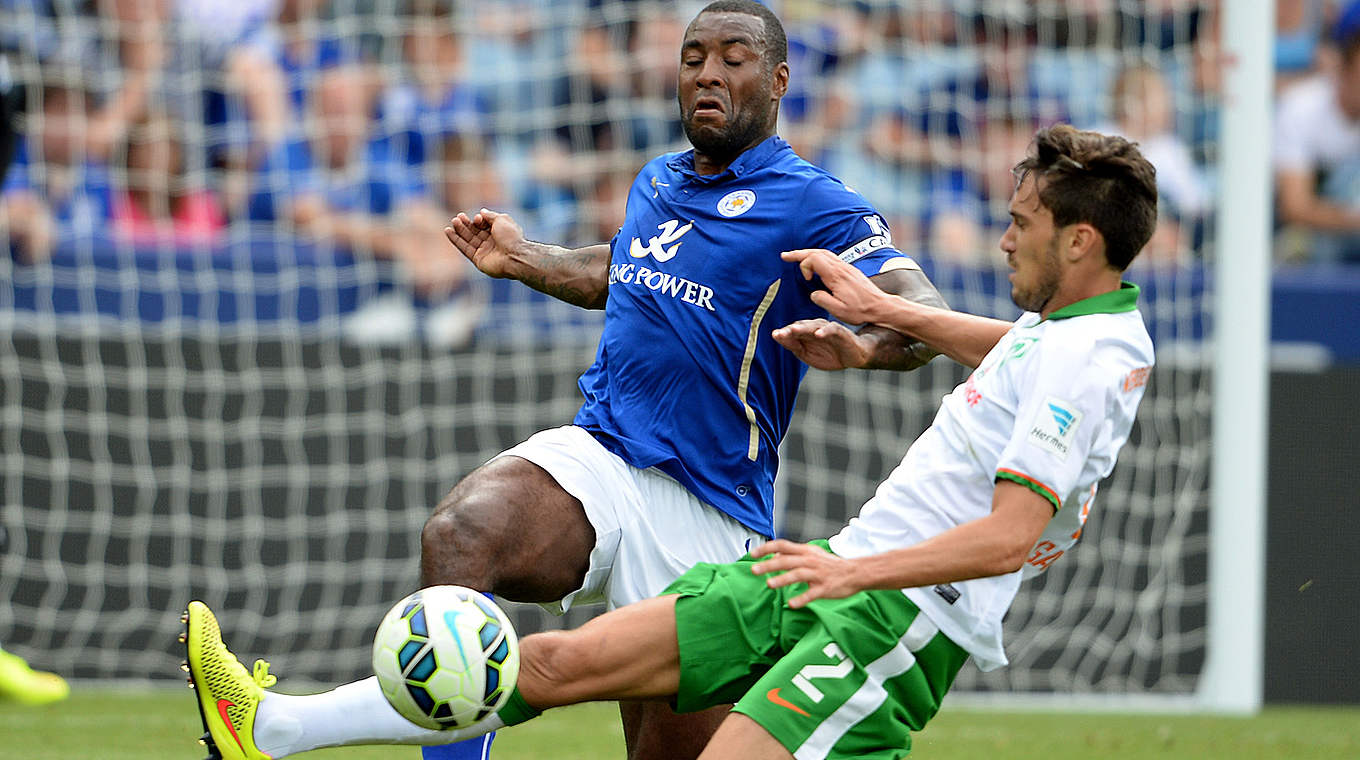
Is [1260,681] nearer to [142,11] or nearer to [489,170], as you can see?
[489,170]

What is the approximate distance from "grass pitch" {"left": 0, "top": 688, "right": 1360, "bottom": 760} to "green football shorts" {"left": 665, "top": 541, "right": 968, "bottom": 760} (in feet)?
9.69

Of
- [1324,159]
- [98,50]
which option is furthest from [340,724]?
[1324,159]

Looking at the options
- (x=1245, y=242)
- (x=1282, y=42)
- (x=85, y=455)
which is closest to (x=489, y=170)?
(x=85, y=455)

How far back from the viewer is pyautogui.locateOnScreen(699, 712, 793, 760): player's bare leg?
149 inches

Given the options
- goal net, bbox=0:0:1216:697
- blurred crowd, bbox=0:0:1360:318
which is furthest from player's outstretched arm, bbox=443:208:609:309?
blurred crowd, bbox=0:0:1360:318

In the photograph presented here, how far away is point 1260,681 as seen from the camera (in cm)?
911

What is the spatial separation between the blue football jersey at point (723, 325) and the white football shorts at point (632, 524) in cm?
4

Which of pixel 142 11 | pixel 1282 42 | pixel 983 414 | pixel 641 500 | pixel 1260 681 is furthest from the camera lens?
pixel 1282 42

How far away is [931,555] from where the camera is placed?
367 centimetres

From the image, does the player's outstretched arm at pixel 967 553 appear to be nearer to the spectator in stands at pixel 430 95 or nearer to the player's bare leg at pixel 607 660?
the player's bare leg at pixel 607 660

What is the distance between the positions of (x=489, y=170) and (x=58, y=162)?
231 cm

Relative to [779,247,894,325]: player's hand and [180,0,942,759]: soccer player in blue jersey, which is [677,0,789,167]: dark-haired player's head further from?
[779,247,894,325]: player's hand

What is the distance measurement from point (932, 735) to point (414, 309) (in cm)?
353

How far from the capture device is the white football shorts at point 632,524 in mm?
4742
